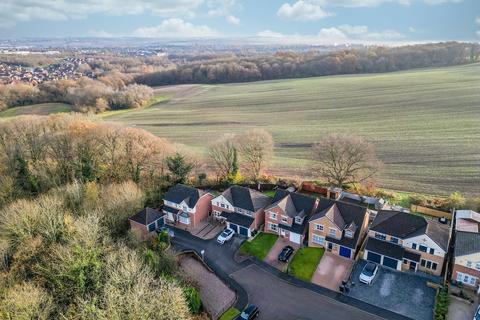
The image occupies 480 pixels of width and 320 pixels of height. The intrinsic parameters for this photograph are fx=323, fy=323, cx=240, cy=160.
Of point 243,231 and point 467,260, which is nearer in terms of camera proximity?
point 467,260

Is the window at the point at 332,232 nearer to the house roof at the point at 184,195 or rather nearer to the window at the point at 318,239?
the window at the point at 318,239

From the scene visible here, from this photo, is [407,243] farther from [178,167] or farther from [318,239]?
[178,167]

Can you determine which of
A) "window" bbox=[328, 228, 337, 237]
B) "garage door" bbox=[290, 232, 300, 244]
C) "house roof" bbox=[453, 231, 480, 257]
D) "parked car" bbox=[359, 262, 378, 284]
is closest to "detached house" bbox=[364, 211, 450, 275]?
"house roof" bbox=[453, 231, 480, 257]

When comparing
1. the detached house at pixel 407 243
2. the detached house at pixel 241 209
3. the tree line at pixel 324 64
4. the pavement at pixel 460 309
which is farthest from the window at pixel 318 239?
the tree line at pixel 324 64

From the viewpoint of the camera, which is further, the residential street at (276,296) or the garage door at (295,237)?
the garage door at (295,237)

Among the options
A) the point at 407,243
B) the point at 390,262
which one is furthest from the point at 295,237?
the point at 407,243

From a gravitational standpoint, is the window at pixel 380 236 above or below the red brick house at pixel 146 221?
above
